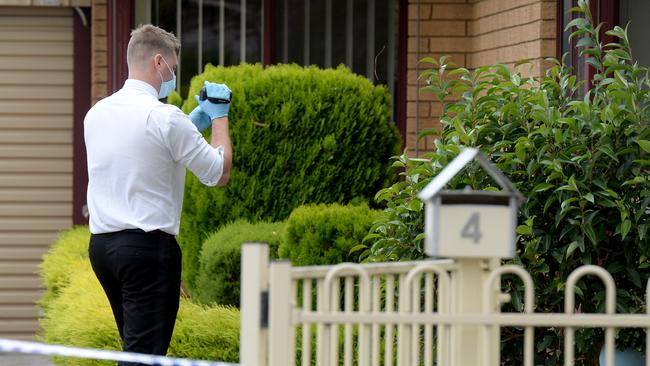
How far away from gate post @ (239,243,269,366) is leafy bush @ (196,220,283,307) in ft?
14.1

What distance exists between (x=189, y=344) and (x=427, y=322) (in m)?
3.35

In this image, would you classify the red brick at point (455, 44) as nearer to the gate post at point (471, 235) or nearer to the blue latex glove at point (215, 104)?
the blue latex glove at point (215, 104)

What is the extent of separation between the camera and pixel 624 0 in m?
7.54

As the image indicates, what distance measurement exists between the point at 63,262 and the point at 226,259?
63.8 inches

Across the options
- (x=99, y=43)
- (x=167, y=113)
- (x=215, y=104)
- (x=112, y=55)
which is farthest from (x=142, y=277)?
(x=99, y=43)

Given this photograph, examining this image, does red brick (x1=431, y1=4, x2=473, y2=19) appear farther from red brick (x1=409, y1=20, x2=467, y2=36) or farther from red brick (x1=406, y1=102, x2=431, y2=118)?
red brick (x1=406, y1=102, x2=431, y2=118)

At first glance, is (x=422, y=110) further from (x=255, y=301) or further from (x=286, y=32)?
(x=255, y=301)

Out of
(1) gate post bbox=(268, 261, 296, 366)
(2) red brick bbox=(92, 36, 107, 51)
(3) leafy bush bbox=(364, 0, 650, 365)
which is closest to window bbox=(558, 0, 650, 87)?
(3) leafy bush bbox=(364, 0, 650, 365)

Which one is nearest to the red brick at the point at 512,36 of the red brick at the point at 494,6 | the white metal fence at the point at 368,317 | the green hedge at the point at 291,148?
the red brick at the point at 494,6

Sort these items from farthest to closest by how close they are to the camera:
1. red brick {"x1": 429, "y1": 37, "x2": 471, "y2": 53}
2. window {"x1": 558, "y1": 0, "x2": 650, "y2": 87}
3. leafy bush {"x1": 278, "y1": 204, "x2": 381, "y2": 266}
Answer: red brick {"x1": 429, "y1": 37, "x2": 471, "y2": 53}, window {"x1": 558, "y1": 0, "x2": 650, "y2": 87}, leafy bush {"x1": 278, "y1": 204, "x2": 381, "y2": 266}

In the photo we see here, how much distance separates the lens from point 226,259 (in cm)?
793

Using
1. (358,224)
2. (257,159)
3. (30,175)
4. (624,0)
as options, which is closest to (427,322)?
(358,224)

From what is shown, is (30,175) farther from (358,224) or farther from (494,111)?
(494,111)

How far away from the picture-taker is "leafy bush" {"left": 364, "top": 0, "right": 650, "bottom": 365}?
17.3 ft
